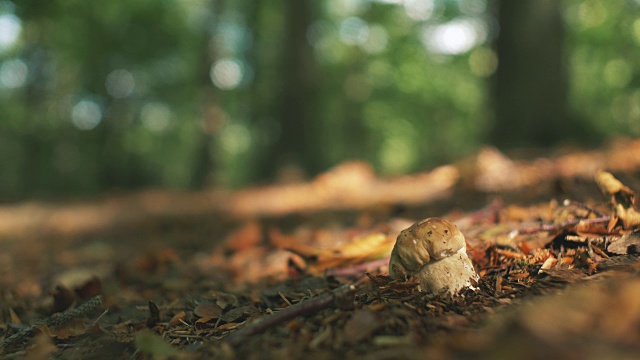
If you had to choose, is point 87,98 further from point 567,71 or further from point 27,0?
point 567,71

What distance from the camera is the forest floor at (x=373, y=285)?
1002 mm

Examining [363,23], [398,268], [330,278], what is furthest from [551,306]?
[363,23]

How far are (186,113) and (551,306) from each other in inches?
1117

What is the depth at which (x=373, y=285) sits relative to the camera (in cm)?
180

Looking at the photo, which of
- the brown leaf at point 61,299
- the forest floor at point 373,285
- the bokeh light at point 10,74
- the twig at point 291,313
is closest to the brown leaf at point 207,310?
the forest floor at point 373,285

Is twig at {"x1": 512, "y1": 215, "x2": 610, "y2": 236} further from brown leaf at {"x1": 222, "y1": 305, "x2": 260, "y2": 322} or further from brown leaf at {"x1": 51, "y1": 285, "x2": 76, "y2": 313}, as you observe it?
brown leaf at {"x1": 51, "y1": 285, "x2": 76, "y2": 313}

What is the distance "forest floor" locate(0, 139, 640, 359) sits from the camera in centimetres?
100

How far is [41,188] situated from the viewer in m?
15.4

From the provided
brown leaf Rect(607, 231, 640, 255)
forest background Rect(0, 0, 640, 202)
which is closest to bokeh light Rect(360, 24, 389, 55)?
forest background Rect(0, 0, 640, 202)

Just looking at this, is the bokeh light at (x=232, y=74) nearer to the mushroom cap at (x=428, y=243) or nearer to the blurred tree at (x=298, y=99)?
the blurred tree at (x=298, y=99)

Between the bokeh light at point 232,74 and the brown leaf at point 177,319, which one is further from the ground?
the bokeh light at point 232,74

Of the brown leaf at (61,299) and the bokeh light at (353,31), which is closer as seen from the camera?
the brown leaf at (61,299)

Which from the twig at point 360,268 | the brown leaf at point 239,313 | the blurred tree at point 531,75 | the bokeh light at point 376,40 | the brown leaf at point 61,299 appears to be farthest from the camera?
the bokeh light at point 376,40

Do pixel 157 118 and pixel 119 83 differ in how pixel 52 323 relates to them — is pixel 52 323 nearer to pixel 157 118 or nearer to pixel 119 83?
pixel 119 83
